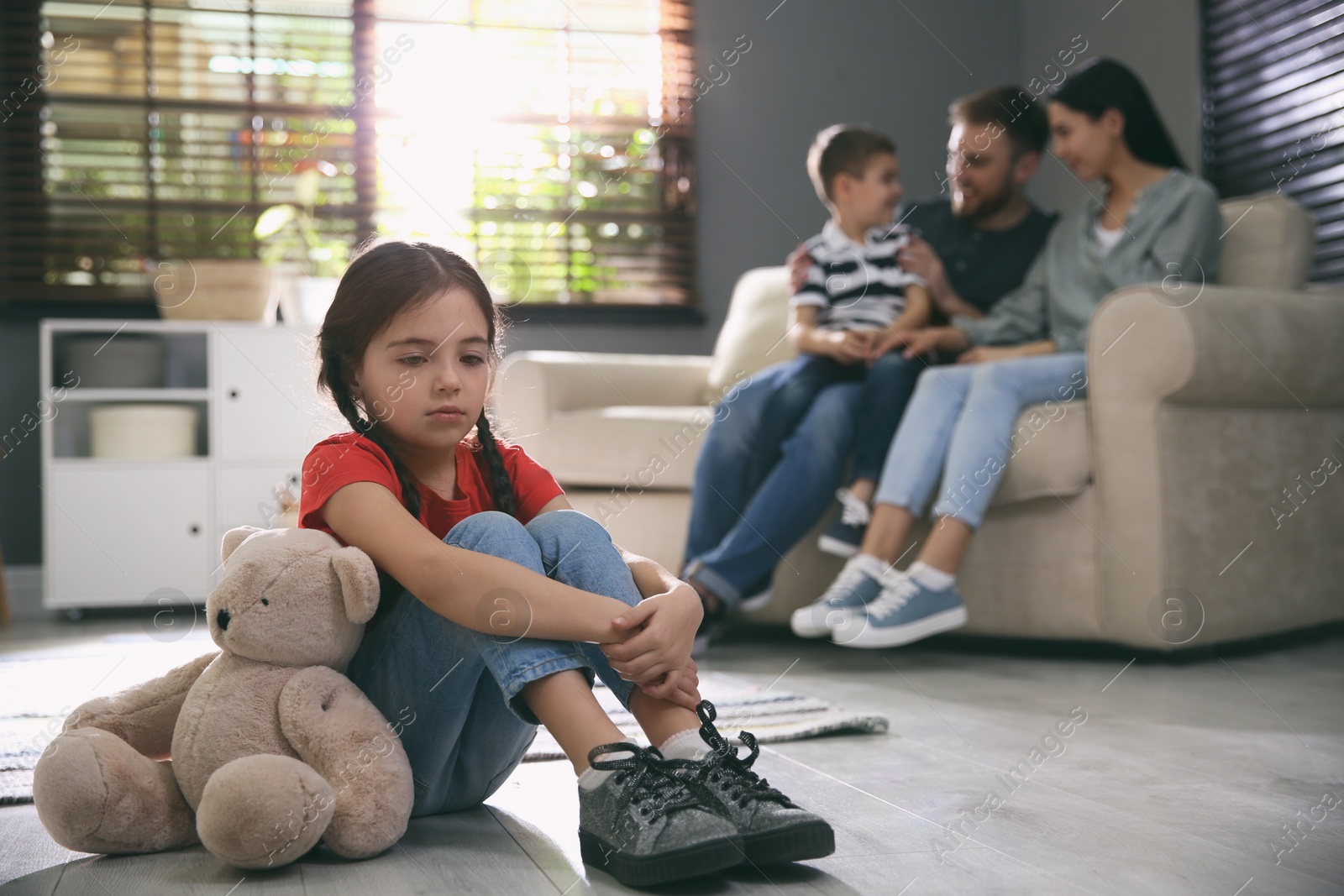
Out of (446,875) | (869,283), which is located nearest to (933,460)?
(869,283)

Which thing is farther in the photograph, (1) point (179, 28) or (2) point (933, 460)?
(1) point (179, 28)

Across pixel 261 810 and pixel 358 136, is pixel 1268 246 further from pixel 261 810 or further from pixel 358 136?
pixel 358 136

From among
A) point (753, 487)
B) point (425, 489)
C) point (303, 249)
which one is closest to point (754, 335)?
point (753, 487)

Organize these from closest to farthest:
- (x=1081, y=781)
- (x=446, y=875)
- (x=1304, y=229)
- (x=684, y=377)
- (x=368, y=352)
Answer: (x=446, y=875) < (x=368, y=352) < (x=1081, y=781) < (x=1304, y=229) < (x=684, y=377)

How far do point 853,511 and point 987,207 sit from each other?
2.47 feet

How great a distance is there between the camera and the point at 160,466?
293 centimetres

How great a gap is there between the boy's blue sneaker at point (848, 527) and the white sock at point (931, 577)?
157 mm

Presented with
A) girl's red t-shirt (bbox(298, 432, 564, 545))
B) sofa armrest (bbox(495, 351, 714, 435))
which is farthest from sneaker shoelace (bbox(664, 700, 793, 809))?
sofa armrest (bbox(495, 351, 714, 435))

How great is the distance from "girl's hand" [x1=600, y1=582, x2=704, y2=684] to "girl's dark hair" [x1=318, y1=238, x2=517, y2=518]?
235 millimetres

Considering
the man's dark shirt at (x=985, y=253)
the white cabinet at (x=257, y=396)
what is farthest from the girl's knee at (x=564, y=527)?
the white cabinet at (x=257, y=396)

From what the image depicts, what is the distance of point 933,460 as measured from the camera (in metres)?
1.97

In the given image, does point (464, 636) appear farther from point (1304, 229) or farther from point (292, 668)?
point (1304, 229)

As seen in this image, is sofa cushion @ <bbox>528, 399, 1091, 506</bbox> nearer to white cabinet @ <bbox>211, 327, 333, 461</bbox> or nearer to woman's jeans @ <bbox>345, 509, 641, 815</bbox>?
white cabinet @ <bbox>211, 327, 333, 461</bbox>

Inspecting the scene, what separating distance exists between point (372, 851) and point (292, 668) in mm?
150
